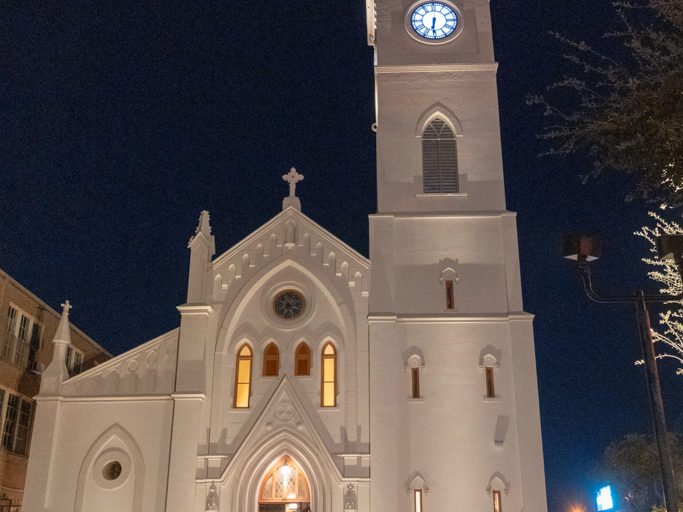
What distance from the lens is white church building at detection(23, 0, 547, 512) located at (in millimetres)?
25922

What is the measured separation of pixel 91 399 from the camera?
2788 cm

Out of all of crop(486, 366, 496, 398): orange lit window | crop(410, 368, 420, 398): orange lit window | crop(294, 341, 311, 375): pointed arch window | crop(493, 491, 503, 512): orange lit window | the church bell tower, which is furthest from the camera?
crop(294, 341, 311, 375): pointed arch window

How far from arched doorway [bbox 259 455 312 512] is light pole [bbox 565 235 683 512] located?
55.5 feet

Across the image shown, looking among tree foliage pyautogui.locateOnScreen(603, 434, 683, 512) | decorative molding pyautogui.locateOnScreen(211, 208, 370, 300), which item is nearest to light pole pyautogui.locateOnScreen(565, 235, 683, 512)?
decorative molding pyautogui.locateOnScreen(211, 208, 370, 300)

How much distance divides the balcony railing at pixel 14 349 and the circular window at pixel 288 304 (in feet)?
36.5

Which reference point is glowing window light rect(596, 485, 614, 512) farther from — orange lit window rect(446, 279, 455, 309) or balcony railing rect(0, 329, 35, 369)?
balcony railing rect(0, 329, 35, 369)

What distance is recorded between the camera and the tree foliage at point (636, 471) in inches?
1815

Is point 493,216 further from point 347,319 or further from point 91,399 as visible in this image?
point 91,399

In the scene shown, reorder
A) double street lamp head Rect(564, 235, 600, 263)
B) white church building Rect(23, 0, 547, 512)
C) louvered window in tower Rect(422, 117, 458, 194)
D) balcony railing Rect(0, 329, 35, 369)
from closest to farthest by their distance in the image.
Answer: double street lamp head Rect(564, 235, 600, 263), white church building Rect(23, 0, 547, 512), louvered window in tower Rect(422, 117, 458, 194), balcony railing Rect(0, 329, 35, 369)

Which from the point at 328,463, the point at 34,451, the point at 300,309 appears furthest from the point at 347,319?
the point at 34,451

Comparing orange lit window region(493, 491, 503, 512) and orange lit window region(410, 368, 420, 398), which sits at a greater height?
orange lit window region(410, 368, 420, 398)

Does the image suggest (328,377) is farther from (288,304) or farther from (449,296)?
(449,296)

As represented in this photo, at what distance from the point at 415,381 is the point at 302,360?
3.95 metres

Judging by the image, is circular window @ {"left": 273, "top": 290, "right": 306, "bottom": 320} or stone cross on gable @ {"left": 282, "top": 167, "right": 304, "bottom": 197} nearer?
circular window @ {"left": 273, "top": 290, "right": 306, "bottom": 320}
